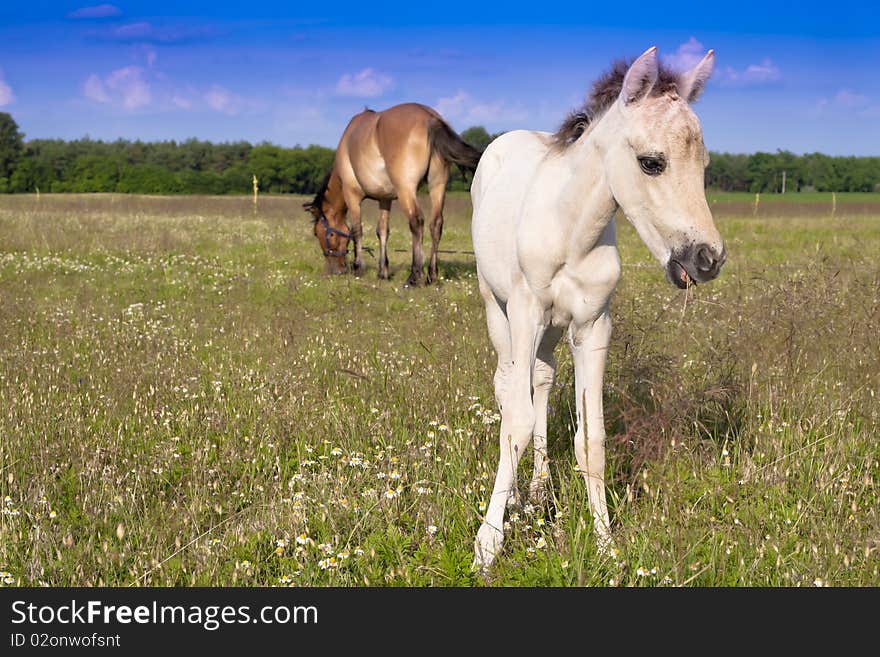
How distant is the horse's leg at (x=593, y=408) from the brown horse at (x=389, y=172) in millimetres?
9182

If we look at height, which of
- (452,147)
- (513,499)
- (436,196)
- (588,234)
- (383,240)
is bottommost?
(513,499)

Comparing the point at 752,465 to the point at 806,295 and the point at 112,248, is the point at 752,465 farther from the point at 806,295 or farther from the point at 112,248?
the point at 112,248

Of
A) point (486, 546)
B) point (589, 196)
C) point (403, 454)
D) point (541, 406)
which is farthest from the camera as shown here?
point (403, 454)

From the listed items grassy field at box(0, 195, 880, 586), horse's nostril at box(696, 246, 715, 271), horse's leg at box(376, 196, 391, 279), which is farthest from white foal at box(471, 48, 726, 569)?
horse's leg at box(376, 196, 391, 279)

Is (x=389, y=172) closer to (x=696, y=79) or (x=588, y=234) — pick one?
(x=588, y=234)

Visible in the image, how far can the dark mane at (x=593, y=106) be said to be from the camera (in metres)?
3.59

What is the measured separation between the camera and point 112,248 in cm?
1537

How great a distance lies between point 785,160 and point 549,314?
76.2 meters

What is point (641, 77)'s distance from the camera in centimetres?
317

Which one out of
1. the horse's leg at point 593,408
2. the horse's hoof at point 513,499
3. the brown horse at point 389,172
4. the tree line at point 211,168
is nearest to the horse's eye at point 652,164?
the horse's leg at point 593,408

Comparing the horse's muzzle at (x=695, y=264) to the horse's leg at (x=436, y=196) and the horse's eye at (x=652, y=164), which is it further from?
the horse's leg at (x=436, y=196)

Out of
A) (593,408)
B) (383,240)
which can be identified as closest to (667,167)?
(593,408)

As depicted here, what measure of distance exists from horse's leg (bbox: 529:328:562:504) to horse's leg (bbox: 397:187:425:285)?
8871mm

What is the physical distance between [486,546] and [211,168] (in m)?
102
